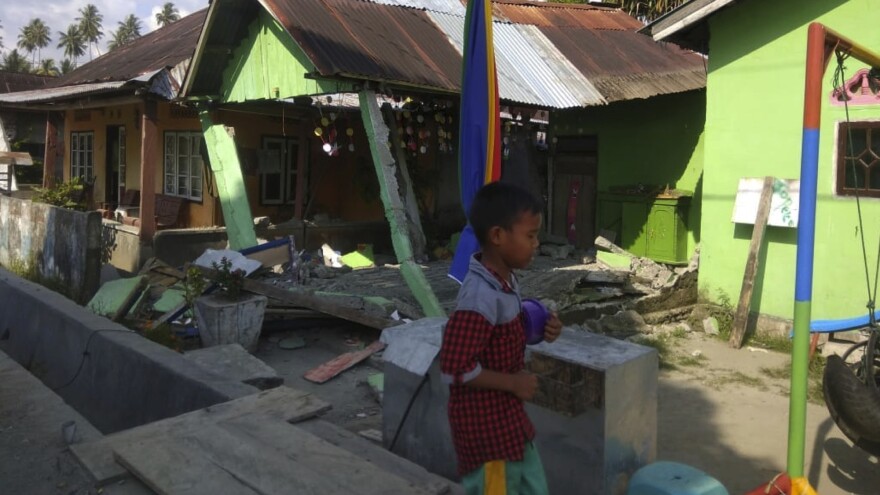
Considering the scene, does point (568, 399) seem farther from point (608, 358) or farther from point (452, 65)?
point (452, 65)

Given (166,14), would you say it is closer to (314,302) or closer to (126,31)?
(126,31)

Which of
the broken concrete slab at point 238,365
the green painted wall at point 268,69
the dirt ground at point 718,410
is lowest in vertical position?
the dirt ground at point 718,410

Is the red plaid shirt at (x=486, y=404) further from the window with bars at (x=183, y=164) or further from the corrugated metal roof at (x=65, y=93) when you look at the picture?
the window with bars at (x=183, y=164)

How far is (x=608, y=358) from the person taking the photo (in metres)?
3.03

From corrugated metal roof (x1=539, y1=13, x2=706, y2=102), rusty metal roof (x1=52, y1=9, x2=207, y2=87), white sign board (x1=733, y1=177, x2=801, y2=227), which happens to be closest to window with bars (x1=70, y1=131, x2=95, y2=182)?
rusty metal roof (x1=52, y1=9, x2=207, y2=87)

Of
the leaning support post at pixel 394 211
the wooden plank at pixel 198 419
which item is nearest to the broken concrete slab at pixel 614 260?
the leaning support post at pixel 394 211

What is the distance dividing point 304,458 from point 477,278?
1470mm

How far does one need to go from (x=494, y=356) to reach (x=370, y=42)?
687 centimetres

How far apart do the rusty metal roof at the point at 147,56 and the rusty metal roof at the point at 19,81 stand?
36.9 ft

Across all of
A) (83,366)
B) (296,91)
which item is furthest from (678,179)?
(83,366)

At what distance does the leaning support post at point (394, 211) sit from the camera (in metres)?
7.07

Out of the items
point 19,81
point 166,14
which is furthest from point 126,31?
point 19,81

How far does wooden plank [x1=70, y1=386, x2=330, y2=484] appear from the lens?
3275mm

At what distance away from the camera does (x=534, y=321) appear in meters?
2.49
